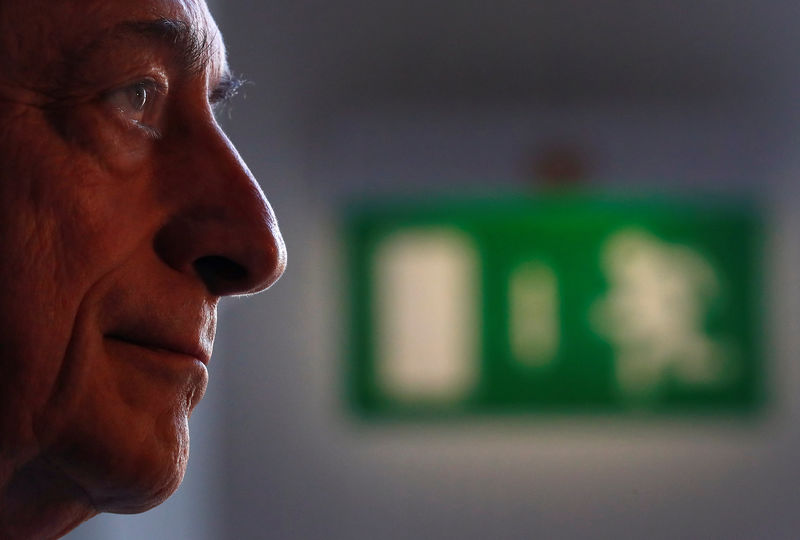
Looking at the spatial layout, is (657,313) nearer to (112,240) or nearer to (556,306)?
(556,306)

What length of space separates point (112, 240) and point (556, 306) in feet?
5.95

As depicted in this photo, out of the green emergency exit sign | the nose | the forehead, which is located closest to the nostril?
the nose

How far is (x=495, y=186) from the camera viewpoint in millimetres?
2277

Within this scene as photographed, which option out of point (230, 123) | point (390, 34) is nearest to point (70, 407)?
point (230, 123)

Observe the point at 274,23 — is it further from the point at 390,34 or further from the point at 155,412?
the point at 155,412

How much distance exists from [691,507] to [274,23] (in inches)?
59.3

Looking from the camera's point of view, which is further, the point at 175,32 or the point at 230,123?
the point at 230,123

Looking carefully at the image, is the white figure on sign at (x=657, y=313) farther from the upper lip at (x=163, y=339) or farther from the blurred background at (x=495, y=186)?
the upper lip at (x=163, y=339)

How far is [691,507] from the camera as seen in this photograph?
231 centimetres

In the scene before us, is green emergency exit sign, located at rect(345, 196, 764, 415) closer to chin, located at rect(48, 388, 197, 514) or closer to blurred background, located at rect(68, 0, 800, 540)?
A: blurred background, located at rect(68, 0, 800, 540)

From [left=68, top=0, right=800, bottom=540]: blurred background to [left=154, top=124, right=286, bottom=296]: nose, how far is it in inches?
70.7

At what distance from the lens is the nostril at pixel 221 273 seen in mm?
479

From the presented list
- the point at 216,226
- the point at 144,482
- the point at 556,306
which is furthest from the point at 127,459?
the point at 556,306

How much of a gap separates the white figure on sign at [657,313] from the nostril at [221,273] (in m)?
1.78
